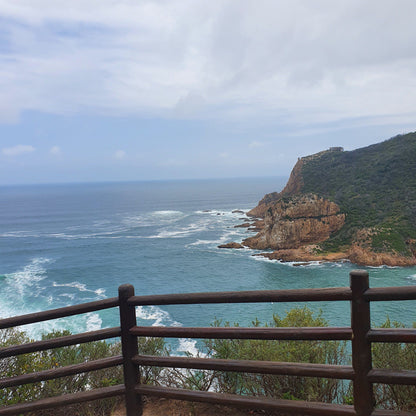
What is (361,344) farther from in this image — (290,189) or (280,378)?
(290,189)

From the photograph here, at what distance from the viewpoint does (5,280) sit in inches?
1479

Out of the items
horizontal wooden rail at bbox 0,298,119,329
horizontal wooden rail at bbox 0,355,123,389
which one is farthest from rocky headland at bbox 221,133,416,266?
horizontal wooden rail at bbox 0,298,119,329

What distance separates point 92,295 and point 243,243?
910 inches

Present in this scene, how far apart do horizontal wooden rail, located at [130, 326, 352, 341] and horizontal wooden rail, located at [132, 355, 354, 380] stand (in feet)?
0.72

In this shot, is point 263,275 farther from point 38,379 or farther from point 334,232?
point 38,379

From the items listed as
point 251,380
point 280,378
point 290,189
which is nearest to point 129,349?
point 251,380

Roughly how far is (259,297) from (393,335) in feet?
2.88

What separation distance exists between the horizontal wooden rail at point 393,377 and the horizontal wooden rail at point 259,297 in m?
0.54

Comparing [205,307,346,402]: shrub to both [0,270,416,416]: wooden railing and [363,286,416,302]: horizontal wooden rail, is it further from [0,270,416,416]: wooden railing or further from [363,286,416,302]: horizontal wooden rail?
[363,286,416,302]: horizontal wooden rail

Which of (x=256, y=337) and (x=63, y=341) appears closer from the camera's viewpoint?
(x=256, y=337)

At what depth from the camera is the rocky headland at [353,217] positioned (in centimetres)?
3906

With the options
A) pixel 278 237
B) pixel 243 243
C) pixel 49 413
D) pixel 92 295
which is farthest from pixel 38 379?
pixel 243 243

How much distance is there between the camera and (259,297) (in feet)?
8.93

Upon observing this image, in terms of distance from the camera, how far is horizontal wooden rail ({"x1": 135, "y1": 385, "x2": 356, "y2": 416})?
8.76 ft
